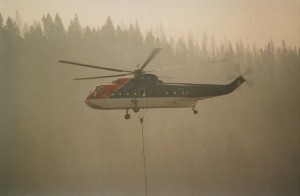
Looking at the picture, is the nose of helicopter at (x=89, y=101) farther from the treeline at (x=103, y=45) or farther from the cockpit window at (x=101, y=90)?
the treeline at (x=103, y=45)

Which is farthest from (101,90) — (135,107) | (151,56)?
(151,56)

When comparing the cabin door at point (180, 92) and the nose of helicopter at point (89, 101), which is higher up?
the cabin door at point (180, 92)

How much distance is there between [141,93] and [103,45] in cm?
51

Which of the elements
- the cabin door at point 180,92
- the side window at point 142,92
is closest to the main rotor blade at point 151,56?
the side window at point 142,92

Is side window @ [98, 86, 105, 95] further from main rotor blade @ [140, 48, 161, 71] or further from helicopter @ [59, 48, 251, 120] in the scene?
main rotor blade @ [140, 48, 161, 71]

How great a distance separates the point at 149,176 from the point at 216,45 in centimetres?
123

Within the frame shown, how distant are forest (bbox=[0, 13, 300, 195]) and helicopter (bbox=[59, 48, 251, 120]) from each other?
0.21ft

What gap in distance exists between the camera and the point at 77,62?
301 cm

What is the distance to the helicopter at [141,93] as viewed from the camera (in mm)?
2949

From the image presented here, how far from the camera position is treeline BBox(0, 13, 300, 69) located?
3.00 metres

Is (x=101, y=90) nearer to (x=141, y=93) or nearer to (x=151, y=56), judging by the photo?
(x=141, y=93)

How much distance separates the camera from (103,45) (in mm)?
3055

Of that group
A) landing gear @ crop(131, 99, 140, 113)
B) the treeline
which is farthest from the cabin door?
landing gear @ crop(131, 99, 140, 113)

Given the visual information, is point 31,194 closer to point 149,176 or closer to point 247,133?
point 149,176
